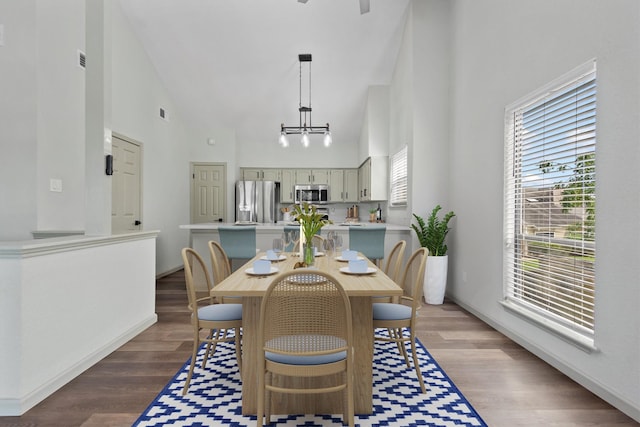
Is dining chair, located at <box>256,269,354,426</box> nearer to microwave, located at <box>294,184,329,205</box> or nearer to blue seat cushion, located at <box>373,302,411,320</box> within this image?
blue seat cushion, located at <box>373,302,411,320</box>

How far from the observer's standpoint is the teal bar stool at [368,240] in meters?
4.16

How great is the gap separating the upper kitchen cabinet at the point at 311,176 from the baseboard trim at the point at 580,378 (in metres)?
5.17

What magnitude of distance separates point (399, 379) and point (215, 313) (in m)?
1.25

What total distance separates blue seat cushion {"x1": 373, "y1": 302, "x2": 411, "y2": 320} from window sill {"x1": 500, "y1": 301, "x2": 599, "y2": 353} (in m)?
1.05

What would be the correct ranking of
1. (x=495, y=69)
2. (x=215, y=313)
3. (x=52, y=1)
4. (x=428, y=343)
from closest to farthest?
(x=215, y=313), (x=428, y=343), (x=495, y=69), (x=52, y=1)

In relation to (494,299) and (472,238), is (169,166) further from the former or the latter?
(494,299)

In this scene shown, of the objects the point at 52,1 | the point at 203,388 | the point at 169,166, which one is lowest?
the point at 203,388

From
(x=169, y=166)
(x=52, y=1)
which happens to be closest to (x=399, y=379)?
(x=52, y=1)

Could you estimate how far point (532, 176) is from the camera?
9.78 feet

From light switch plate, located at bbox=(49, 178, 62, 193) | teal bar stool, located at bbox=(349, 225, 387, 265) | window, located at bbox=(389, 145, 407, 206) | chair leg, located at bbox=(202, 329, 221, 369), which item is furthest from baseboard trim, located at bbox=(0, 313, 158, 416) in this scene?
window, located at bbox=(389, 145, 407, 206)

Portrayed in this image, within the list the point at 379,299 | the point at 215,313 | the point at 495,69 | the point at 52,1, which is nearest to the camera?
the point at 215,313

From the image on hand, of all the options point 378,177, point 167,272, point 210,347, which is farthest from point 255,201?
point 210,347

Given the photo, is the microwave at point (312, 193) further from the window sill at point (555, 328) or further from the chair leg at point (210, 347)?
the chair leg at point (210, 347)

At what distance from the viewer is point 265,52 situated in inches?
226
